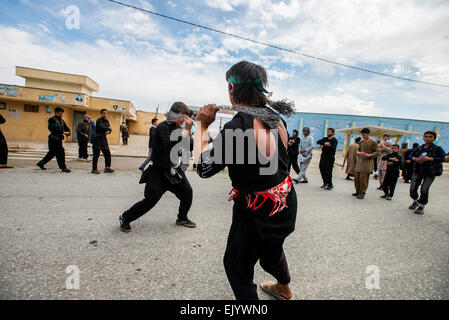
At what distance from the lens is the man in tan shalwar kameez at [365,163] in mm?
5852

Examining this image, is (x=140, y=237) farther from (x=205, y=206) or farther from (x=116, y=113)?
(x=116, y=113)

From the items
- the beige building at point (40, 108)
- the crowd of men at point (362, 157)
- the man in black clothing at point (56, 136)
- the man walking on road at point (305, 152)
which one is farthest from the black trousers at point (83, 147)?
the beige building at point (40, 108)

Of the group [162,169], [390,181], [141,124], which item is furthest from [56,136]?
[141,124]

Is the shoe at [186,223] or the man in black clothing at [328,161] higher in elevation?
the man in black clothing at [328,161]

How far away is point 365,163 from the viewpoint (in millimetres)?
5895

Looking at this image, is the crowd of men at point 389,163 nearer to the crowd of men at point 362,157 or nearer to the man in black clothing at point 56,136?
the crowd of men at point 362,157

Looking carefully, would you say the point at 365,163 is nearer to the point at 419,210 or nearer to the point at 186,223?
the point at 419,210

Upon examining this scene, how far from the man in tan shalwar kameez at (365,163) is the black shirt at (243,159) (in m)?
5.36

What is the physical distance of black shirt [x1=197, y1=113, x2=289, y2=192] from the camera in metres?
1.34

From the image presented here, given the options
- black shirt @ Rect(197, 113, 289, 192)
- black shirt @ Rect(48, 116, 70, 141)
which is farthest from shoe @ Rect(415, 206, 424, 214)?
black shirt @ Rect(48, 116, 70, 141)

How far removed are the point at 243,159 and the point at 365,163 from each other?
224 inches

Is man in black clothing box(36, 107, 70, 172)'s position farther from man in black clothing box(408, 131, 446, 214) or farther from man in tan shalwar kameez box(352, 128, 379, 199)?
man in black clothing box(408, 131, 446, 214)

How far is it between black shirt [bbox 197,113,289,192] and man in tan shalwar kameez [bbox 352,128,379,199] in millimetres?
5358
